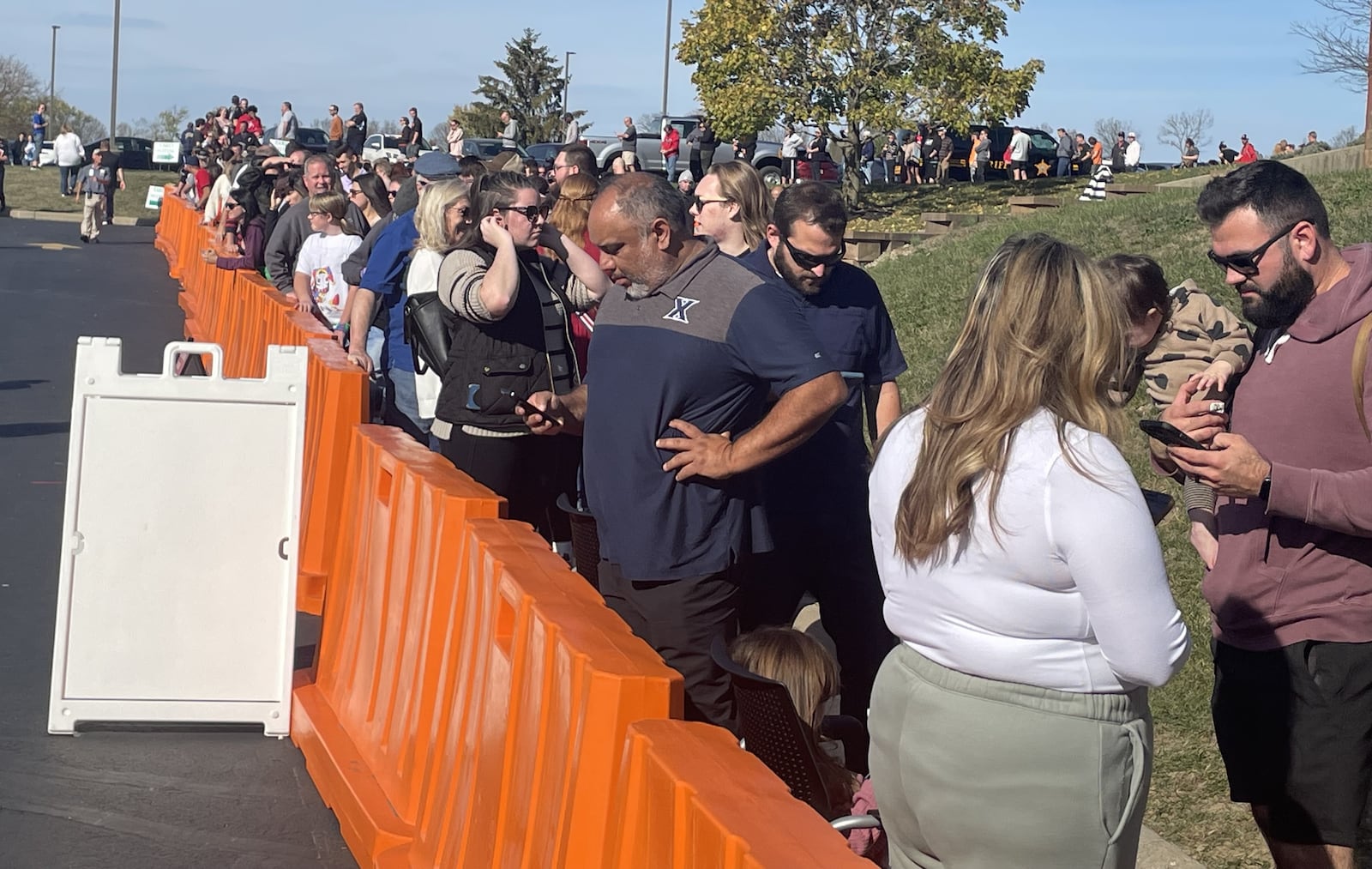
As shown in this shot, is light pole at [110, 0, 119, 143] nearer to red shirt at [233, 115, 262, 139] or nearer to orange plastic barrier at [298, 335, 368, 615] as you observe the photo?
red shirt at [233, 115, 262, 139]

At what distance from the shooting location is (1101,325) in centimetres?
296

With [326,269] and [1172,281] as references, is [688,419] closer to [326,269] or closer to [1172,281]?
[326,269]

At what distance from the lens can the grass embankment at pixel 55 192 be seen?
4341 cm

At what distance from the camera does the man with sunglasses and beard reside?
3.72 metres

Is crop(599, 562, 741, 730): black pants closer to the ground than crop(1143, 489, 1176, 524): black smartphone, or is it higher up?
closer to the ground

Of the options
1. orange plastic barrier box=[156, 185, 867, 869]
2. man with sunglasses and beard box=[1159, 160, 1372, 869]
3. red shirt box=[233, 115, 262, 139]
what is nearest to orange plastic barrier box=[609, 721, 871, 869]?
orange plastic barrier box=[156, 185, 867, 869]

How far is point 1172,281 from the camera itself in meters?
12.3

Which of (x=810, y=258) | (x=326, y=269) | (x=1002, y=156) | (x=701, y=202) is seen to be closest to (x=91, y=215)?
(x=326, y=269)

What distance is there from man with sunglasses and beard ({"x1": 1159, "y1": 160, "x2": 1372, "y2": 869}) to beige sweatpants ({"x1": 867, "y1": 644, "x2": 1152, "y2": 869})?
38.8 inches

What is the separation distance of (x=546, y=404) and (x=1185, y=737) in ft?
8.39

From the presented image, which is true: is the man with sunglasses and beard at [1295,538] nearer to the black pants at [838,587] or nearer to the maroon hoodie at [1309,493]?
the maroon hoodie at [1309,493]

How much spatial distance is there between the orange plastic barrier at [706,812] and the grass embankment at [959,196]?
23019 mm

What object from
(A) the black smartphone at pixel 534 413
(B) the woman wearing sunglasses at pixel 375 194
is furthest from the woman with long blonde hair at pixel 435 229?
(B) the woman wearing sunglasses at pixel 375 194

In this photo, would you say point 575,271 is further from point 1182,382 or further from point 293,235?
point 293,235
